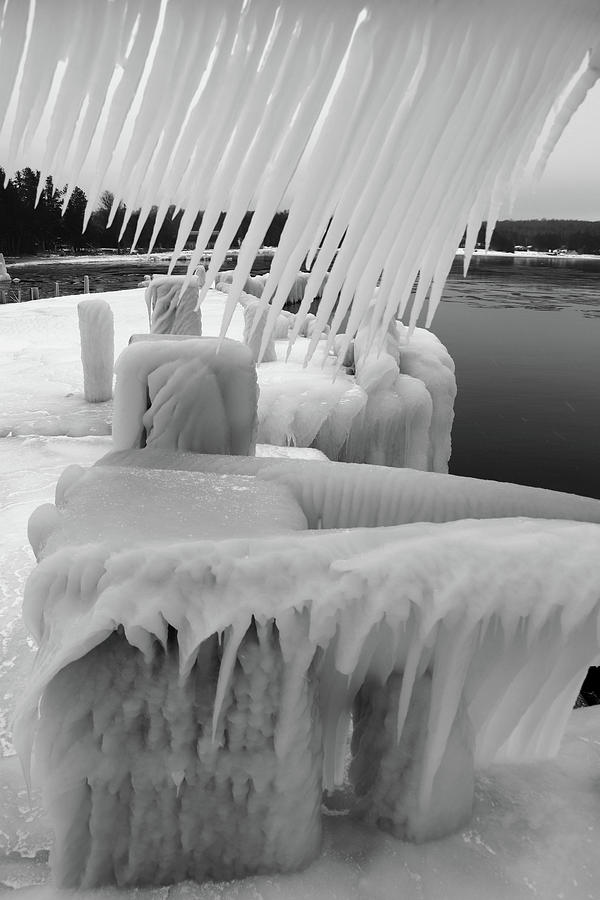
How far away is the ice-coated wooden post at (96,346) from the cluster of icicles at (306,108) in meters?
6.31

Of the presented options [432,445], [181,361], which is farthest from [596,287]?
[181,361]

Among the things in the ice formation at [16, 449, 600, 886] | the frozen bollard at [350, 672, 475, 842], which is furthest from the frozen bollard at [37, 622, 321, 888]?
the frozen bollard at [350, 672, 475, 842]

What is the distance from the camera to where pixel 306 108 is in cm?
87

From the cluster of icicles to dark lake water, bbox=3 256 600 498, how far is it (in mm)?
13015

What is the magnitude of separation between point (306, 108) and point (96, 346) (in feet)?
21.9

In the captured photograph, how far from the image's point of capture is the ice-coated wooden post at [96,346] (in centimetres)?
695

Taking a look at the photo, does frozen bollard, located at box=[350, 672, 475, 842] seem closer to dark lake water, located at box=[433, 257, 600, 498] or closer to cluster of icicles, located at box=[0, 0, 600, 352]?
cluster of icicles, located at box=[0, 0, 600, 352]

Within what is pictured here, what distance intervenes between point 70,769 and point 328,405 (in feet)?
15.5

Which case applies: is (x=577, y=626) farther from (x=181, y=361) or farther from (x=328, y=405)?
(x=328, y=405)

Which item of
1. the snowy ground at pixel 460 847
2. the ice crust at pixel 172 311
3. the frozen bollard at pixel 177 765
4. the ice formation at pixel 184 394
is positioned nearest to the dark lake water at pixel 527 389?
the ice crust at pixel 172 311

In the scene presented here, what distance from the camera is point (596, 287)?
3806 centimetres

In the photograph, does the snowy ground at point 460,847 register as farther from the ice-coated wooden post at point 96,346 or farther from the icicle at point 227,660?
the ice-coated wooden post at point 96,346

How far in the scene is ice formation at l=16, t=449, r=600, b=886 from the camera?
152 centimetres

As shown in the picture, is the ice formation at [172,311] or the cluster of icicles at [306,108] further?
the ice formation at [172,311]
